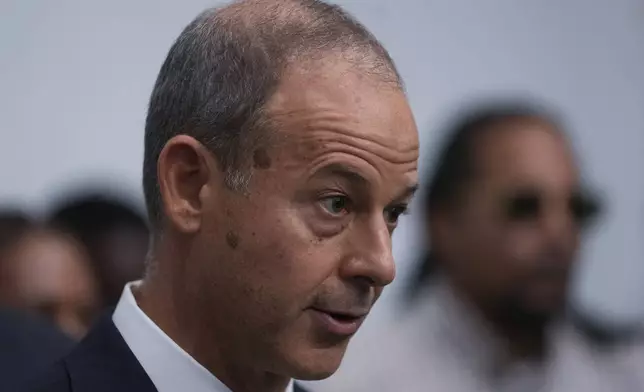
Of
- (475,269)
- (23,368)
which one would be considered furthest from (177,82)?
(475,269)

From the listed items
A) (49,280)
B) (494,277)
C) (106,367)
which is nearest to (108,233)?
(49,280)

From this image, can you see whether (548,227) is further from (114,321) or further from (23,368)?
(114,321)

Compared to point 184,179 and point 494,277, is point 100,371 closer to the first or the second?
point 184,179

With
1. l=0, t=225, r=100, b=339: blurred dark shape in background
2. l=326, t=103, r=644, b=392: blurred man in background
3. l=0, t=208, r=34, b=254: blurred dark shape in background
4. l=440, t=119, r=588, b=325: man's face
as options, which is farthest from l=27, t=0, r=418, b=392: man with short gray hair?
l=0, t=208, r=34, b=254: blurred dark shape in background

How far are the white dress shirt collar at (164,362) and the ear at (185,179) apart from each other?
0.17 meters

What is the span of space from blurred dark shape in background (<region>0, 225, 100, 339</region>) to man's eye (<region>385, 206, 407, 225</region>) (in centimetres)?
223

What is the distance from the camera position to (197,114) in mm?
2139

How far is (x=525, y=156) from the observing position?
4.09m

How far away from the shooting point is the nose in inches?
80.4

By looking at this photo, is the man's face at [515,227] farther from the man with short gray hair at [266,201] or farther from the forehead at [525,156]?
the man with short gray hair at [266,201]

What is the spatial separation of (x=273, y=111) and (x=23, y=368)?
3.63 feet

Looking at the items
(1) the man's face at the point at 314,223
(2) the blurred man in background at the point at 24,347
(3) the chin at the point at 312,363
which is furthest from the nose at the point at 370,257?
(2) the blurred man in background at the point at 24,347

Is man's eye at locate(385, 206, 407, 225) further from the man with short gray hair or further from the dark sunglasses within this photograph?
the dark sunglasses

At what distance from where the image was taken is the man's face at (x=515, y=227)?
4016mm
